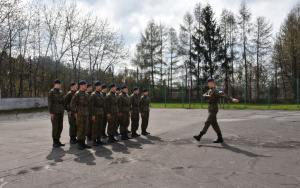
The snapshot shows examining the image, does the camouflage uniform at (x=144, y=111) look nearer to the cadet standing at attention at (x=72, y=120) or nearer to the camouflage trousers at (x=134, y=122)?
the camouflage trousers at (x=134, y=122)

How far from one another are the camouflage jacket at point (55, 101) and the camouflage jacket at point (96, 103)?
925 millimetres

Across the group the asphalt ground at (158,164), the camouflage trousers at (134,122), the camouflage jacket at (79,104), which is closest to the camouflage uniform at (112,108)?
the asphalt ground at (158,164)

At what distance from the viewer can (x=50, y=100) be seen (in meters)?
7.36

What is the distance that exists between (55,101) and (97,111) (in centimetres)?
127

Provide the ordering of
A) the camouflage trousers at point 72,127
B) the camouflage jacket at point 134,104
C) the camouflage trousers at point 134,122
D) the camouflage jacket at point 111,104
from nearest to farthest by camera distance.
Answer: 1. the camouflage trousers at point 72,127
2. the camouflage jacket at point 111,104
3. the camouflage trousers at point 134,122
4. the camouflage jacket at point 134,104

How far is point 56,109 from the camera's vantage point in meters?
A: 7.38

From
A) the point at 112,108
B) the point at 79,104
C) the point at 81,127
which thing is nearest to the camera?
the point at 81,127

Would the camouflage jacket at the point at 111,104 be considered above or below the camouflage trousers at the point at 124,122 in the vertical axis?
above

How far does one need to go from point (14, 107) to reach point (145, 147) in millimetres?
19748

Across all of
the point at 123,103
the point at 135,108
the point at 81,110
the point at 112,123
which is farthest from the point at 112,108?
the point at 135,108

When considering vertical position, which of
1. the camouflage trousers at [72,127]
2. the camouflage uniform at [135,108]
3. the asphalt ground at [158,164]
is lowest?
the asphalt ground at [158,164]

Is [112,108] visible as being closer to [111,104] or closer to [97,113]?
[111,104]

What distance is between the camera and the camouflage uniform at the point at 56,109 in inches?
288

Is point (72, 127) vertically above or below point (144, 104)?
below
